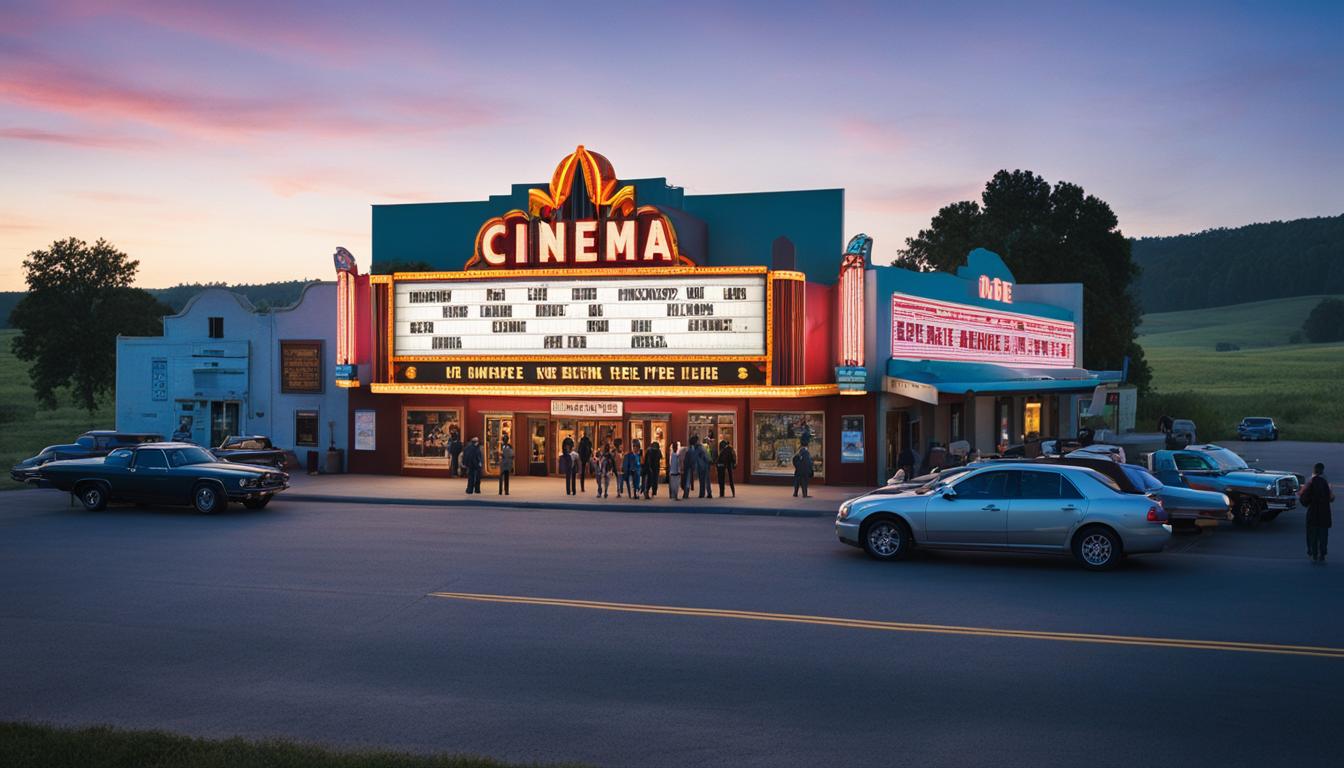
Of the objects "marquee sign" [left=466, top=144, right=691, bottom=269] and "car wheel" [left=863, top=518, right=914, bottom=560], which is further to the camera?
"marquee sign" [left=466, top=144, right=691, bottom=269]

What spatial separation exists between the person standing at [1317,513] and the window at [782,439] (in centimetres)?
1597

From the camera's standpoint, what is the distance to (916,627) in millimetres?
13422

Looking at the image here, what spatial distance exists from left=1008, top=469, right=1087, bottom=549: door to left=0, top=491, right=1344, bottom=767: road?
2.24 ft

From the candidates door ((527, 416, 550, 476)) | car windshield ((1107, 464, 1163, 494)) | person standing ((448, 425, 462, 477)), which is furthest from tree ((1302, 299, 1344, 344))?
car windshield ((1107, 464, 1163, 494))

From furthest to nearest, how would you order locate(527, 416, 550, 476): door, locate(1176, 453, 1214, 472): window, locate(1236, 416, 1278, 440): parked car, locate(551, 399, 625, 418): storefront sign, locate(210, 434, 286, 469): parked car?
locate(1236, 416, 1278, 440): parked car → locate(527, 416, 550, 476): door → locate(551, 399, 625, 418): storefront sign → locate(210, 434, 286, 469): parked car → locate(1176, 453, 1214, 472): window

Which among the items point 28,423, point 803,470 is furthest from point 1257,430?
point 28,423

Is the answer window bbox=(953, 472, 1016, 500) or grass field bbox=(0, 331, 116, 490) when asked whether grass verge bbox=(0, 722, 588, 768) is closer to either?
window bbox=(953, 472, 1016, 500)

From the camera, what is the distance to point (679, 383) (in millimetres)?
33000

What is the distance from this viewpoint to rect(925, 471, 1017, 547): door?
17953 millimetres

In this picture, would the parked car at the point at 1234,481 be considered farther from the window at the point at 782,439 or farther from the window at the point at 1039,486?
the window at the point at 782,439

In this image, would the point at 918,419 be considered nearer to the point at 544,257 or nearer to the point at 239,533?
the point at 544,257

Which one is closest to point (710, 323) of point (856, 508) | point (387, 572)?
point (856, 508)

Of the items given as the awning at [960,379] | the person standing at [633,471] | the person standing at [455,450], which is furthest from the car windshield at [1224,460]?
the person standing at [455,450]

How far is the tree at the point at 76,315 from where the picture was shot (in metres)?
65.1
